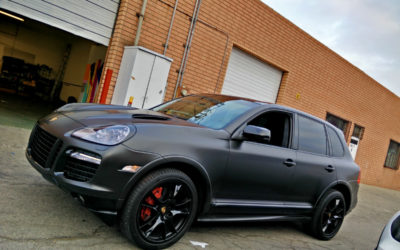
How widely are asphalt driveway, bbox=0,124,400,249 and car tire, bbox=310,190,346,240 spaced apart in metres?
0.14

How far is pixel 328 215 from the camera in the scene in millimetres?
4633

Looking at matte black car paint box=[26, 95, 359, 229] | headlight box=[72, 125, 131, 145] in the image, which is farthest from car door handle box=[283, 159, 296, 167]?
headlight box=[72, 125, 131, 145]

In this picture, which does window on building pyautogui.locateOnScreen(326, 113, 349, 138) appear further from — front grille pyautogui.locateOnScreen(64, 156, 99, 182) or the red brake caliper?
front grille pyautogui.locateOnScreen(64, 156, 99, 182)

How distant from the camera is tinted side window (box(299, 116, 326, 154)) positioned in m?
4.18

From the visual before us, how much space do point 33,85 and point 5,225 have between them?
17.3 metres

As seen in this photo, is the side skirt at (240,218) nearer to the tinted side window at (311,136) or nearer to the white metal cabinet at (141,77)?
the tinted side window at (311,136)

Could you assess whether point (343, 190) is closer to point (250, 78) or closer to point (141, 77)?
point (141, 77)

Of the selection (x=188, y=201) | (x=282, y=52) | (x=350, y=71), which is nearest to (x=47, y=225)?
(x=188, y=201)

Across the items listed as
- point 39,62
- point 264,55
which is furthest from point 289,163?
point 39,62

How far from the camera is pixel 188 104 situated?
4059 millimetres

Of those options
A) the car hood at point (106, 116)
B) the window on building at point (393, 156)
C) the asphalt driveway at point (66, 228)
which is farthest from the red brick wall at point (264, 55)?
the car hood at point (106, 116)

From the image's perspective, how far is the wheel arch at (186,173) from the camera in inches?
104

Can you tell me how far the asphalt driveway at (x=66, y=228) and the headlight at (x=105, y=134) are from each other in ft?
2.87

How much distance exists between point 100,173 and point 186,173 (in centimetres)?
82
